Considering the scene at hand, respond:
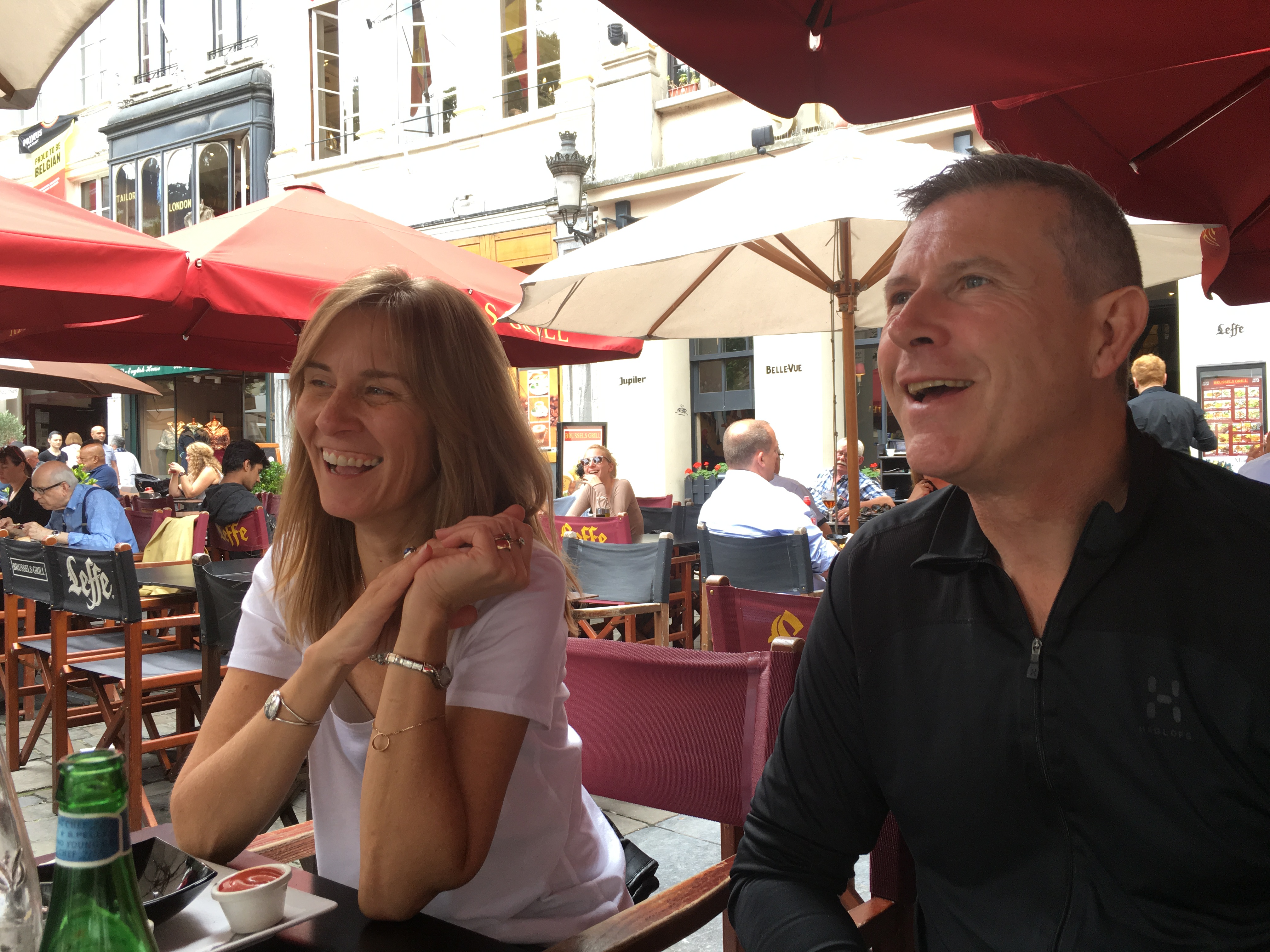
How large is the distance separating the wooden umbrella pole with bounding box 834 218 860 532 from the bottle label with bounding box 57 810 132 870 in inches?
167

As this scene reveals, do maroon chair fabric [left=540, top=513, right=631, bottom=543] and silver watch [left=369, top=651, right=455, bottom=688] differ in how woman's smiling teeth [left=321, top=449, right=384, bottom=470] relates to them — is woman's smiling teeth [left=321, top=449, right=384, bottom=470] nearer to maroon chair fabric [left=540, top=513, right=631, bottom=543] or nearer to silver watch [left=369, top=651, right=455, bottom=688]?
silver watch [left=369, top=651, right=455, bottom=688]

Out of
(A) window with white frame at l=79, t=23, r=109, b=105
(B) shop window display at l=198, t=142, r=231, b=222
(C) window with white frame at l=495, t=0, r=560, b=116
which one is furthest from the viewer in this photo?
(A) window with white frame at l=79, t=23, r=109, b=105

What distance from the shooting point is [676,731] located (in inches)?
73.9

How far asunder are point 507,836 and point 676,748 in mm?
449

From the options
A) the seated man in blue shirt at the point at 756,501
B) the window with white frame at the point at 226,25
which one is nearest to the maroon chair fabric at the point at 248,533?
the seated man in blue shirt at the point at 756,501

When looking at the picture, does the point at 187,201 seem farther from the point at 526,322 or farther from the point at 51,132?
the point at 526,322

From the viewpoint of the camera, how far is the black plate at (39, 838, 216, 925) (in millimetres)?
1208

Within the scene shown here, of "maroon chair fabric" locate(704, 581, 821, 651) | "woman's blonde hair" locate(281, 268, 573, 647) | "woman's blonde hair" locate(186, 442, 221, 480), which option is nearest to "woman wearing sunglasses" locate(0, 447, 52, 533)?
"woman's blonde hair" locate(186, 442, 221, 480)

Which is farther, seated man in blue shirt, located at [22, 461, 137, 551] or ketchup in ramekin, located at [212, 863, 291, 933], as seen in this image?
seated man in blue shirt, located at [22, 461, 137, 551]

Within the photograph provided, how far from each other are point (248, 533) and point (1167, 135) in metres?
5.91

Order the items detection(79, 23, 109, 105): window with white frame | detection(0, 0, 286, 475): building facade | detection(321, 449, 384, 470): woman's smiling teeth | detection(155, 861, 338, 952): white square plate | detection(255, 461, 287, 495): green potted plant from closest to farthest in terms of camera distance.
A: detection(155, 861, 338, 952): white square plate, detection(321, 449, 384, 470): woman's smiling teeth, detection(255, 461, 287, 495): green potted plant, detection(0, 0, 286, 475): building facade, detection(79, 23, 109, 105): window with white frame

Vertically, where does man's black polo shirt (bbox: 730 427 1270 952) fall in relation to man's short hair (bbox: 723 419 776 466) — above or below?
below

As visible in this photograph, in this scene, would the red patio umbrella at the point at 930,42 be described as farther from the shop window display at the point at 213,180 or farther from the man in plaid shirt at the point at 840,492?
the shop window display at the point at 213,180

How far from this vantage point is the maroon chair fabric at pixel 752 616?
2.99m
